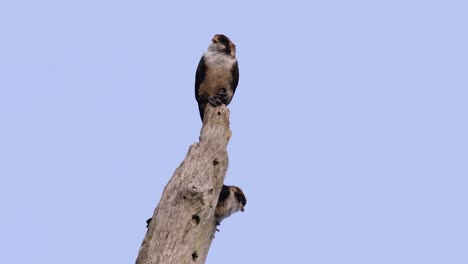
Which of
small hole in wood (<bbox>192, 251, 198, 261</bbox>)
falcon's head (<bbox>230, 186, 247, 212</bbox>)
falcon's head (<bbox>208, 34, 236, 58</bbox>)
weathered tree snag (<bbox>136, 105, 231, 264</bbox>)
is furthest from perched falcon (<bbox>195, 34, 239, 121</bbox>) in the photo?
small hole in wood (<bbox>192, 251, 198, 261</bbox>)

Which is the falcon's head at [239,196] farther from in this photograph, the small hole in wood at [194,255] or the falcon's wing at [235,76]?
the falcon's wing at [235,76]

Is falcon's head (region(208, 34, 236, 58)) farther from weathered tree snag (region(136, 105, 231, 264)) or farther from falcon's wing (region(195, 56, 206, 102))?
weathered tree snag (region(136, 105, 231, 264))

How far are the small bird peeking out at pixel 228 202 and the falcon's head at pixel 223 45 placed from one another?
9.20ft

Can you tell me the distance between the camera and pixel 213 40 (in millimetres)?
9586

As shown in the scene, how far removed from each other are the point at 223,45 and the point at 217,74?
1.66ft

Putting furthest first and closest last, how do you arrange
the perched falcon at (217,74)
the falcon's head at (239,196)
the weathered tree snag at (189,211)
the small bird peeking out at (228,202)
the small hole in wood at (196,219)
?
the perched falcon at (217,74)
the falcon's head at (239,196)
the small bird peeking out at (228,202)
the small hole in wood at (196,219)
the weathered tree snag at (189,211)

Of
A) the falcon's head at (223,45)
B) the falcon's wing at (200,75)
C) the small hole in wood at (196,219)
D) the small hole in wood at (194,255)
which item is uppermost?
the falcon's head at (223,45)

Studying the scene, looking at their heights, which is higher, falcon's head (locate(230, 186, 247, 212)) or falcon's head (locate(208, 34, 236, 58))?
falcon's head (locate(208, 34, 236, 58))

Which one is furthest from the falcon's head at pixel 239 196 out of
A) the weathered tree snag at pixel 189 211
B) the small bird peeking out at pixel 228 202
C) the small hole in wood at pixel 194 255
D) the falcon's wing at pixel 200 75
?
the falcon's wing at pixel 200 75

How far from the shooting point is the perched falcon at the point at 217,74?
9.15 metres

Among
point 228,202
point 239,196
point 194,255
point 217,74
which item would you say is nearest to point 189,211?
point 194,255

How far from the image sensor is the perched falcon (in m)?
9.15

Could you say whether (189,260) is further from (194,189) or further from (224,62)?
(224,62)

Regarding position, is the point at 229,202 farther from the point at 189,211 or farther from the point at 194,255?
the point at 194,255
